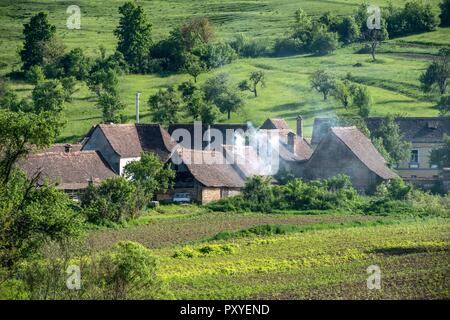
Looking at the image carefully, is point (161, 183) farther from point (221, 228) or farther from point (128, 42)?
point (128, 42)

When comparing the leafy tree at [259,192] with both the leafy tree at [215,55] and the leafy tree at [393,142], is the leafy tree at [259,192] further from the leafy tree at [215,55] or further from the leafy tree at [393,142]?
the leafy tree at [215,55]

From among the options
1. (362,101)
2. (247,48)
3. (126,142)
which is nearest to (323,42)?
(247,48)

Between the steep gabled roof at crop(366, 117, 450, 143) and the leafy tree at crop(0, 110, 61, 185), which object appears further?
the steep gabled roof at crop(366, 117, 450, 143)

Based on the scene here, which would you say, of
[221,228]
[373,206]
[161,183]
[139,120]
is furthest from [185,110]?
[221,228]

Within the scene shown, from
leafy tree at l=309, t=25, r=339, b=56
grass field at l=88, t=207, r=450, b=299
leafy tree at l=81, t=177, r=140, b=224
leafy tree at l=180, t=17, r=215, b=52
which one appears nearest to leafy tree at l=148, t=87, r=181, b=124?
leafy tree at l=180, t=17, r=215, b=52

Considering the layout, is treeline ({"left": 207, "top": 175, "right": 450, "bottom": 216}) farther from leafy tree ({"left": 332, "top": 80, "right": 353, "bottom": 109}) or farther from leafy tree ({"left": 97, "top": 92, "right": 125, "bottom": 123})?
leafy tree ({"left": 332, "top": 80, "right": 353, "bottom": 109})

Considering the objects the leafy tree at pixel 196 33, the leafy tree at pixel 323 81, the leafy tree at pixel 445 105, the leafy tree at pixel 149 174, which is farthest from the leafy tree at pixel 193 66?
the leafy tree at pixel 149 174

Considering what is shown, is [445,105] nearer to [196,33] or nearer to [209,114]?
[209,114]
